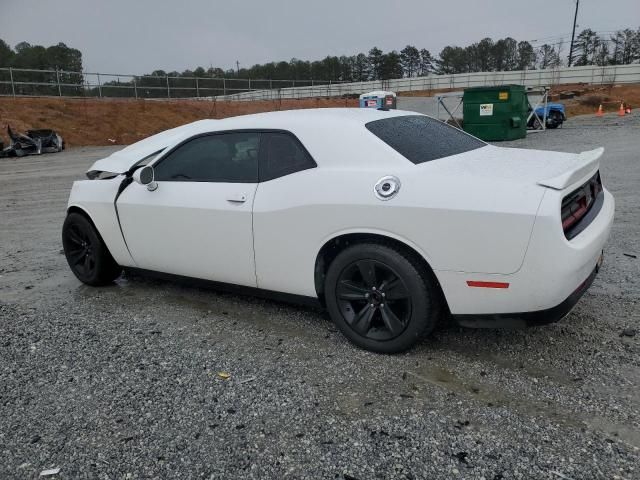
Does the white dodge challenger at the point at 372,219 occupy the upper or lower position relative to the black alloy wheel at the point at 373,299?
upper

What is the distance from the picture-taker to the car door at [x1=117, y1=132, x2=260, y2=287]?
384 cm

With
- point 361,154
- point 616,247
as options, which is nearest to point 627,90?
point 616,247

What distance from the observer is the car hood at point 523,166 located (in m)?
2.95

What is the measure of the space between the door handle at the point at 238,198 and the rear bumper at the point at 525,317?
1.66 metres

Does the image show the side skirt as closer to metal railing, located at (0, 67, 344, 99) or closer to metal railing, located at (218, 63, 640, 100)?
metal railing, located at (0, 67, 344, 99)

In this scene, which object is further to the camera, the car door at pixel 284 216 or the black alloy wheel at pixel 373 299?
the car door at pixel 284 216

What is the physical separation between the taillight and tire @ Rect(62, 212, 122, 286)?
3820 mm

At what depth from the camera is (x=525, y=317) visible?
2.95 m

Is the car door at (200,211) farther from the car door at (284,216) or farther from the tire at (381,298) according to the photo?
the tire at (381,298)

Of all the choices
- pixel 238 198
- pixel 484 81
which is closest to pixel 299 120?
pixel 238 198

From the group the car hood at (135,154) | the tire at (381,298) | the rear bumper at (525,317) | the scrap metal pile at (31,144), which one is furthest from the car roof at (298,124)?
the scrap metal pile at (31,144)

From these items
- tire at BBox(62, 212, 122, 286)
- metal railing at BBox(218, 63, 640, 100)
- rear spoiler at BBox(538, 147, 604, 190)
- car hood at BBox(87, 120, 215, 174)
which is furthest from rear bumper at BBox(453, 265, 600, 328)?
metal railing at BBox(218, 63, 640, 100)

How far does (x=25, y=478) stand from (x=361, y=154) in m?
2.50

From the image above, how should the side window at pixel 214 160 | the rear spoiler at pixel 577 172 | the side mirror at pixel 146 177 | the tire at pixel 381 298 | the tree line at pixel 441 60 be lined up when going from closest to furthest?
the rear spoiler at pixel 577 172, the tire at pixel 381 298, the side window at pixel 214 160, the side mirror at pixel 146 177, the tree line at pixel 441 60
